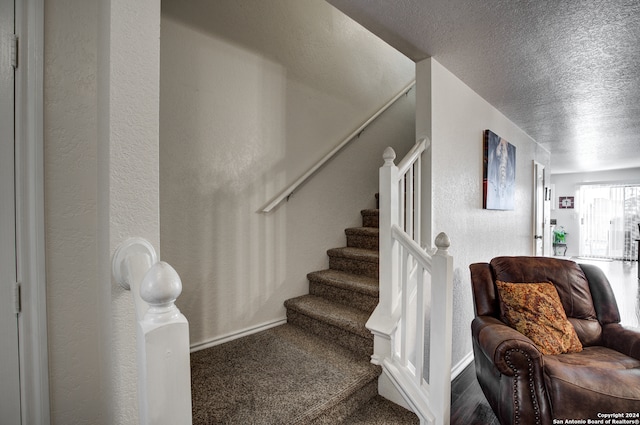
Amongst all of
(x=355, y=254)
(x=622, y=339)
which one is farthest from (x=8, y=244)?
(x=622, y=339)

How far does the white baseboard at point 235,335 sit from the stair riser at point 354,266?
63 cm

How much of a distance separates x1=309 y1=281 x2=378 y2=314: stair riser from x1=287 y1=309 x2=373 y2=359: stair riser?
257 mm

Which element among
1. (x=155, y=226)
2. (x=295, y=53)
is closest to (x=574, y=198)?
(x=295, y=53)

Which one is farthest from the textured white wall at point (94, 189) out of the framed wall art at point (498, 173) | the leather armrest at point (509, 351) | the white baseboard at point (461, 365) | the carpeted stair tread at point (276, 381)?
the framed wall art at point (498, 173)

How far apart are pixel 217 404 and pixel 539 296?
81.3 inches

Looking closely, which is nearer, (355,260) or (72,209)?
(72,209)

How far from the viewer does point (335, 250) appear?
2689mm

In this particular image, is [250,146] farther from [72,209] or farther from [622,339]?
[622,339]

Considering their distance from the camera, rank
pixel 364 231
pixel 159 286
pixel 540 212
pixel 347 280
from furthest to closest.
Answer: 1. pixel 540 212
2. pixel 364 231
3. pixel 347 280
4. pixel 159 286

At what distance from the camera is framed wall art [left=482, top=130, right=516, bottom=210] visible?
9.14ft

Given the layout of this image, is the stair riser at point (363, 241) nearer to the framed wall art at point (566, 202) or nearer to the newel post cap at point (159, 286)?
the newel post cap at point (159, 286)

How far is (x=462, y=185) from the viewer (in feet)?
8.12

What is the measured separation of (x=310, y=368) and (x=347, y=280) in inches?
30.2

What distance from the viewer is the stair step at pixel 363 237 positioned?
2.64 meters
